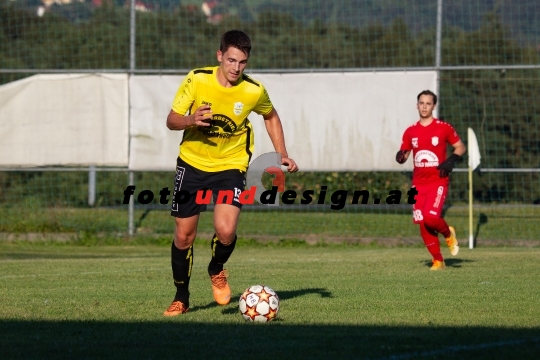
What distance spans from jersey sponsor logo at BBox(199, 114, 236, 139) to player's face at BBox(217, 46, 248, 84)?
0.33m

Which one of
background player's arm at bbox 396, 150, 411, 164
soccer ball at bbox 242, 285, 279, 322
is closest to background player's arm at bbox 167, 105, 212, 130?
soccer ball at bbox 242, 285, 279, 322

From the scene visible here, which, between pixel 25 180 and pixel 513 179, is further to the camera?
pixel 25 180

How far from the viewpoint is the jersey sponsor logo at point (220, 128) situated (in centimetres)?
739

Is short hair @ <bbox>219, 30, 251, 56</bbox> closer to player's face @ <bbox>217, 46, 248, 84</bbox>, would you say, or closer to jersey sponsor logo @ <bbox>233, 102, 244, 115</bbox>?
player's face @ <bbox>217, 46, 248, 84</bbox>

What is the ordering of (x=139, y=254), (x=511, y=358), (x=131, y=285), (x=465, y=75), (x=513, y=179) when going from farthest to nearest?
(x=465, y=75), (x=513, y=179), (x=139, y=254), (x=131, y=285), (x=511, y=358)

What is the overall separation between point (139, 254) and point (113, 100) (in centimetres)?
305

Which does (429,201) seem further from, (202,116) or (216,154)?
(202,116)

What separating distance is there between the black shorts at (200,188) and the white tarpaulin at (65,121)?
934 cm

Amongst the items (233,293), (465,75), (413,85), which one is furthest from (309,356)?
(465,75)

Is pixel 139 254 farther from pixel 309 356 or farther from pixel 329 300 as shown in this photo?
pixel 309 356

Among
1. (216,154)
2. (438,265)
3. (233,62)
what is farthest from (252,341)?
(438,265)

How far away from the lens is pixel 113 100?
16.6 metres

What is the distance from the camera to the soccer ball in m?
6.67

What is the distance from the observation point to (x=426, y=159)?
38.3 ft
